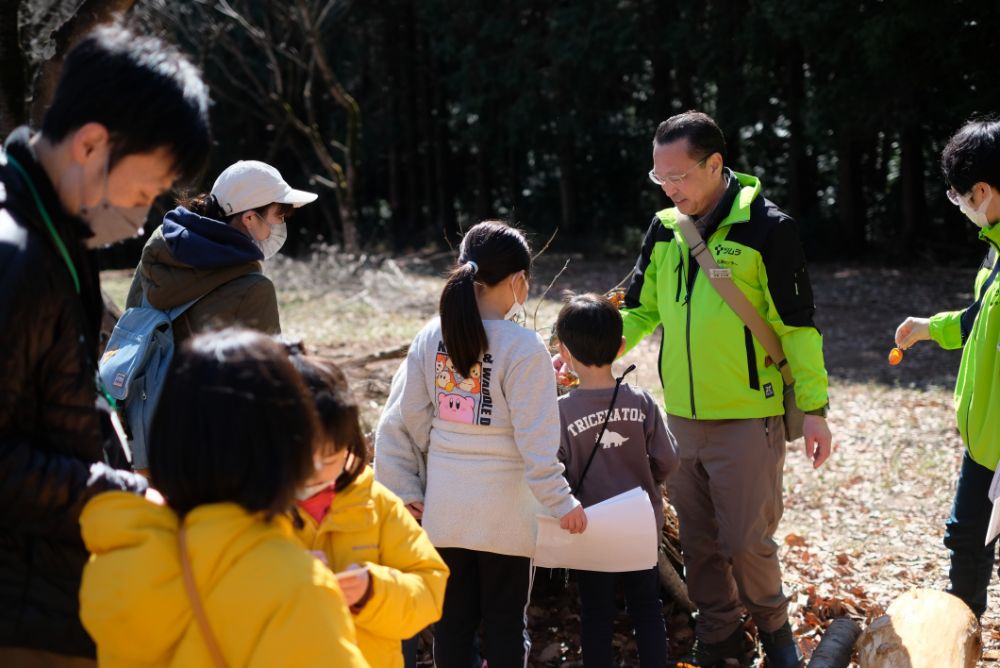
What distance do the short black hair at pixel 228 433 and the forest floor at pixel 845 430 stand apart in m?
2.78

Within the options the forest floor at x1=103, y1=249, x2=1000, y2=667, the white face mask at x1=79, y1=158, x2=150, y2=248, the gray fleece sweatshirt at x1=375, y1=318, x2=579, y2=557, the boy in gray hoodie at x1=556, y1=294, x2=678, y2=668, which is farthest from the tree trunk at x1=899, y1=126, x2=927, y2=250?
the white face mask at x1=79, y1=158, x2=150, y2=248

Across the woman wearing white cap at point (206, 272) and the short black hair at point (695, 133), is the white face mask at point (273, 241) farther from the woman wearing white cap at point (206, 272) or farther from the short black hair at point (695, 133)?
the short black hair at point (695, 133)

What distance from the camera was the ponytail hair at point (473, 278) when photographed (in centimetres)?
310

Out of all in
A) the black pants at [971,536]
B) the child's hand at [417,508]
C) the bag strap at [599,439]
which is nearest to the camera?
the child's hand at [417,508]

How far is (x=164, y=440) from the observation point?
1.73 metres

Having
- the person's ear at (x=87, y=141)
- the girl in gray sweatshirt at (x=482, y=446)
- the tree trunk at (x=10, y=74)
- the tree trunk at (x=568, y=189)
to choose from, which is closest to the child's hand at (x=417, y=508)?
the girl in gray sweatshirt at (x=482, y=446)

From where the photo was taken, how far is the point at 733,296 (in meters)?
3.74

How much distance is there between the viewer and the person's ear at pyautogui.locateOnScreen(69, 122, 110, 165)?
185 cm

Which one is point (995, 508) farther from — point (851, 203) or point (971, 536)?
point (851, 203)

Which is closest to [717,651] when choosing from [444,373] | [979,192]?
[444,373]

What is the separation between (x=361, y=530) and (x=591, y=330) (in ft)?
5.02

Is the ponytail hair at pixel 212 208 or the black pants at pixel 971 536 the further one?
the black pants at pixel 971 536

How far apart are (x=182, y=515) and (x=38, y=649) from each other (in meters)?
0.46

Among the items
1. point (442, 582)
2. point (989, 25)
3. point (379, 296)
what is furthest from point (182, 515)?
point (989, 25)
